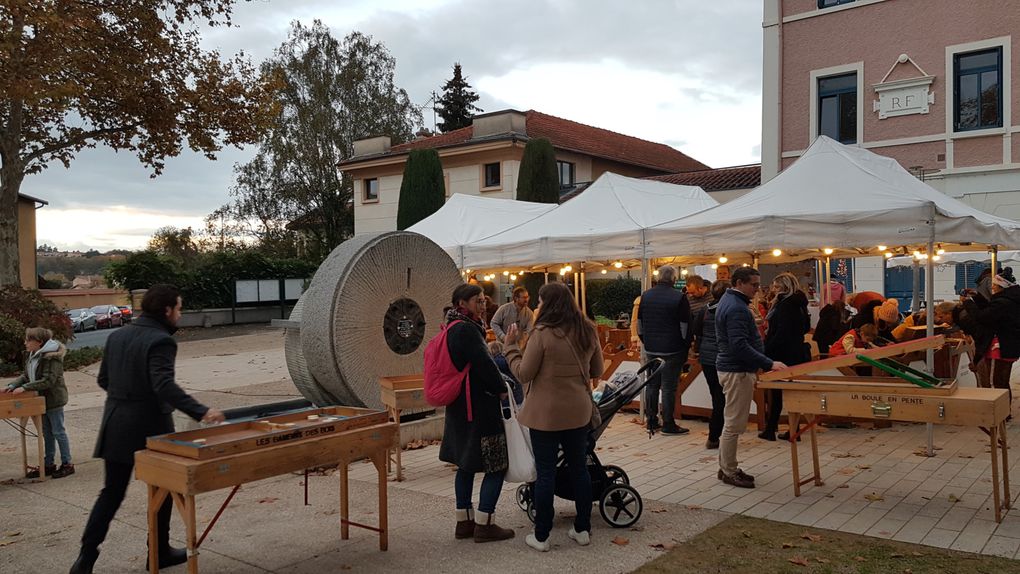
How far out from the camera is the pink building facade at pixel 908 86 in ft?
52.2

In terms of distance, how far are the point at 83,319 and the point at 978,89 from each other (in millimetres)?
36799

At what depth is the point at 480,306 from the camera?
17.5 feet

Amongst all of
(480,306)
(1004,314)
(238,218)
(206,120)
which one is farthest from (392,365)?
(238,218)

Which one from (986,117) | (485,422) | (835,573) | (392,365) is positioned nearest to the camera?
(835,573)

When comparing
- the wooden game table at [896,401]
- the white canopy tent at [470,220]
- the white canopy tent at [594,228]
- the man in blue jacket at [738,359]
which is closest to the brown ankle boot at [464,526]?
the man in blue jacket at [738,359]

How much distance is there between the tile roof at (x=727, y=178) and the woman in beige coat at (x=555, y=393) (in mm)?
20478

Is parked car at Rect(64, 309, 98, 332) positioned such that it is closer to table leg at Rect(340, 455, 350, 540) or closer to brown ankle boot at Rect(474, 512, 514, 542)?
table leg at Rect(340, 455, 350, 540)

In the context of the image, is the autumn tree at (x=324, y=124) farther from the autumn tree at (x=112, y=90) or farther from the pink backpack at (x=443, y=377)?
the pink backpack at (x=443, y=377)

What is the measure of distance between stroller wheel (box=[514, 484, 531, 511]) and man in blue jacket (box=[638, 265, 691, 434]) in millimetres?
3244

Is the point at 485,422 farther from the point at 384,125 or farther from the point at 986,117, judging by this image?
the point at 384,125

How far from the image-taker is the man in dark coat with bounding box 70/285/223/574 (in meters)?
4.39

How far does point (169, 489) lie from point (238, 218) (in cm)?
4115

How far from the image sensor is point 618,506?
5.35 meters

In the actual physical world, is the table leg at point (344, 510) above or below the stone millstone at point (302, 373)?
below
